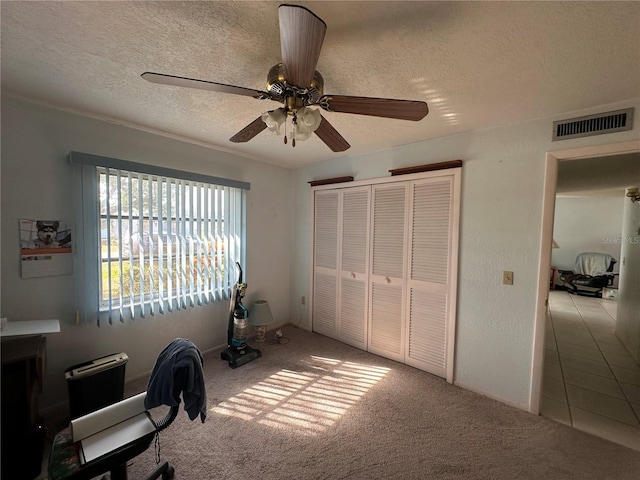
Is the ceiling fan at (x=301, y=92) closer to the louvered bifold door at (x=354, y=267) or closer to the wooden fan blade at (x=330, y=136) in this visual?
Answer: the wooden fan blade at (x=330, y=136)

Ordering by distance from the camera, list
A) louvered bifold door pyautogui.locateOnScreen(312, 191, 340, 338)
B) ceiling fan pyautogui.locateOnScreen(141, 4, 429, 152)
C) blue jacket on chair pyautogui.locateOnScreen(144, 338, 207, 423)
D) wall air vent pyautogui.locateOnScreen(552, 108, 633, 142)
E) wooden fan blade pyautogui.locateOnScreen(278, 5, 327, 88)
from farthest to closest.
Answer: louvered bifold door pyautogui.locateOnScreen(312, 191, 340, 338)
wall air vent pyautogui.locateOnScreen(552, 108, 633, 142)
blue jacket on chair pyautogui.locateOnScreen(144, 338, 207, 423)
ceiling fan pyautogui.locateOnScreen(141, 4, 429, 152)
wooden fan blade pyautogui.locateOnScreen(278, 5, 327, 88)

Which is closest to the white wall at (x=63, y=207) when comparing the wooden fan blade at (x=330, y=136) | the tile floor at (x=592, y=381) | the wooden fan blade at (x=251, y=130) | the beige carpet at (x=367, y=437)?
the beige carpet at (x=367, y=437)

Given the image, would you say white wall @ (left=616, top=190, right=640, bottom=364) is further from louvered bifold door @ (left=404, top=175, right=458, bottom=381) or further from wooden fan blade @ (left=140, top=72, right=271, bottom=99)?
wooden fan blade @ (left=140, top=72, right=271, bottom=99)

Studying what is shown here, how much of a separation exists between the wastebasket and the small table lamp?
1.35m

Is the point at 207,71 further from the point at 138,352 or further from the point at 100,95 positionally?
the point at 138,352

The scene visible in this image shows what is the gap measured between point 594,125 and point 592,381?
244 centimetres

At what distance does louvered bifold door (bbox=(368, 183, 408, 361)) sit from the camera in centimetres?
280

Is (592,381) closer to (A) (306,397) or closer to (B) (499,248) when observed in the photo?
(B) (499,248)

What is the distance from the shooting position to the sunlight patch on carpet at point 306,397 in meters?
1.97

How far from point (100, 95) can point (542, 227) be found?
11.3 feet

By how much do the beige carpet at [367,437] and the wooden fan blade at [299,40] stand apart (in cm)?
215

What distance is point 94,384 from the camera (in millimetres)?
1894

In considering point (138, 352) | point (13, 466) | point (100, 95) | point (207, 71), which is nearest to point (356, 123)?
point (207, 71)

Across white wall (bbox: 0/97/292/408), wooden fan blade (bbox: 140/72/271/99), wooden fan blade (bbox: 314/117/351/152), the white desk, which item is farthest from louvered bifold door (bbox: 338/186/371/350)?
the white desk
